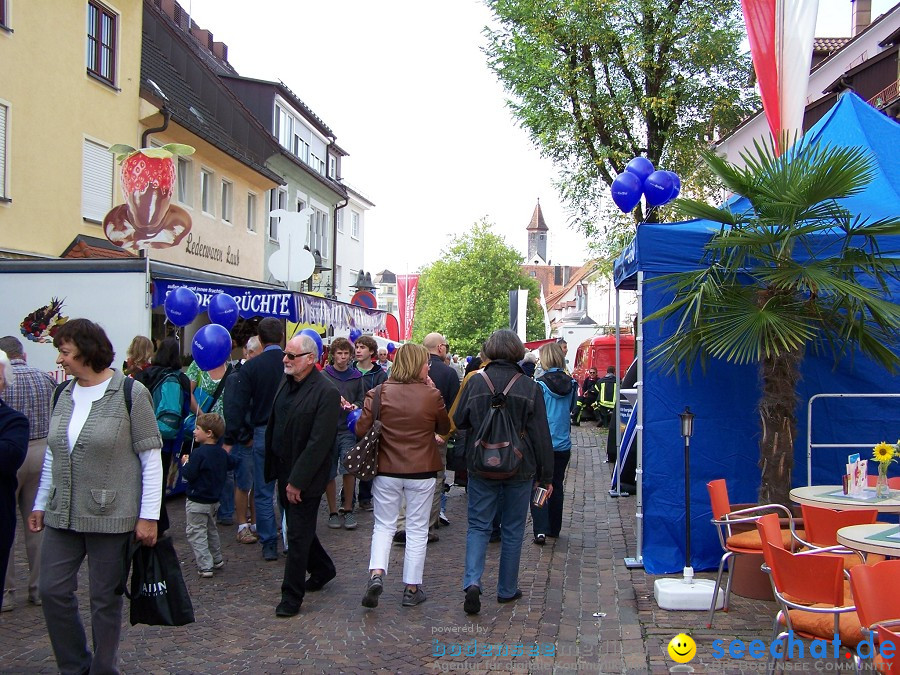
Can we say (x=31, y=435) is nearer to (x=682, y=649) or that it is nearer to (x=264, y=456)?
(x=264, y=456)

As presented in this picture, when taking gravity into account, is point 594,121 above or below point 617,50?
below

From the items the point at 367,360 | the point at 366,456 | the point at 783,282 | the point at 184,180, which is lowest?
the point at 366,456

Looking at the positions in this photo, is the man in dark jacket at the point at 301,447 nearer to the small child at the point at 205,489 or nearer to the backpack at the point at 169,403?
the small child at the point at 205,489

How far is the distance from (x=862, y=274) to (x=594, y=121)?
44.1 feet

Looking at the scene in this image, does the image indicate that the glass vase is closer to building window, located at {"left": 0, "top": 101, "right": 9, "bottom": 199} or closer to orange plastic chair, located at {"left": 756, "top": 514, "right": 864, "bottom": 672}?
orange plastic chair, located at {"left": 756, "top": 514, "right": 864, "bottom": 672}

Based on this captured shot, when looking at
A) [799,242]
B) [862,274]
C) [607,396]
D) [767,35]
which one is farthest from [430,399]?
[607,396]

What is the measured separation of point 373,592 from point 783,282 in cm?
361

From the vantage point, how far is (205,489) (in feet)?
22.1

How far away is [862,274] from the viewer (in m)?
6.89

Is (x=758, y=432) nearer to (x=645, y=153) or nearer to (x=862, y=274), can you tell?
(x=862, y=274)

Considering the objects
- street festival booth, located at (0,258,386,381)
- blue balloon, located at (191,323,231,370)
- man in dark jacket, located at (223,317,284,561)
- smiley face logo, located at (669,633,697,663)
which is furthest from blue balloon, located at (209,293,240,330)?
smiley face logo, located at (669,633,697,663)

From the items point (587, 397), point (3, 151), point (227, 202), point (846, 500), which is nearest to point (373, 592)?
point (846, 500)

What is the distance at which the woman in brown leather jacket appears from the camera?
19.7 ft

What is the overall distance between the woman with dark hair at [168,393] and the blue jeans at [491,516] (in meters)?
3.00
